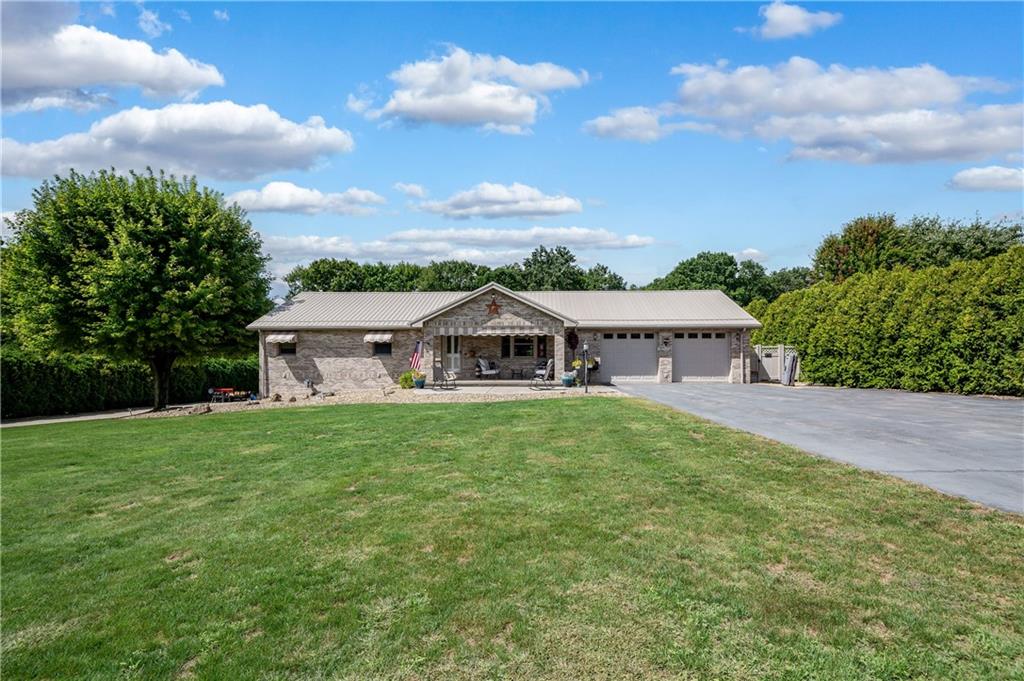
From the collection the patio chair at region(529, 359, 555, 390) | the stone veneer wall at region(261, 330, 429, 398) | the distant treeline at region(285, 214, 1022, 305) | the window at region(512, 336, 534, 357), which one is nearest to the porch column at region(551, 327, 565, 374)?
the patio chair at region(529, 359, 555, 390)

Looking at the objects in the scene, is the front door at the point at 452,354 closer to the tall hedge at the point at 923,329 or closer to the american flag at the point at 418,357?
the american flag at the point at 418,357

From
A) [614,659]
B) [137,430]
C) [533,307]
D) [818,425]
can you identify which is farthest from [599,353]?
[614,659]

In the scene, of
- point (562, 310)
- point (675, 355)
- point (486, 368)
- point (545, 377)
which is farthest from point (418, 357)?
point (675, 355)

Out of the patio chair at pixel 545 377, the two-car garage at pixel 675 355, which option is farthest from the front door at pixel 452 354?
the two-car garage at pixel 675 355

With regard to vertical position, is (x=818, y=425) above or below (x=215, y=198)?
below

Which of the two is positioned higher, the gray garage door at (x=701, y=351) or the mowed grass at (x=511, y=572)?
the gray garage door at (x=701, y=351)

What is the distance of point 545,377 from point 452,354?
15.9 ft

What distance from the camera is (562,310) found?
27.0 m

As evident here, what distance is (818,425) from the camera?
39.2 ft

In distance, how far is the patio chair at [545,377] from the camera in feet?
75.3

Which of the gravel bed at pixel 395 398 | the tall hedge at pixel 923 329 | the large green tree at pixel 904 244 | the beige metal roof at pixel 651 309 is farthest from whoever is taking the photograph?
the large green tree at pixel 904 244

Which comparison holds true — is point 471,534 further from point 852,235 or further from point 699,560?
point 852,235

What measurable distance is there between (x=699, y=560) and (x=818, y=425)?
8232 mm

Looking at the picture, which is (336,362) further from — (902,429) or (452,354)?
(902,429)
